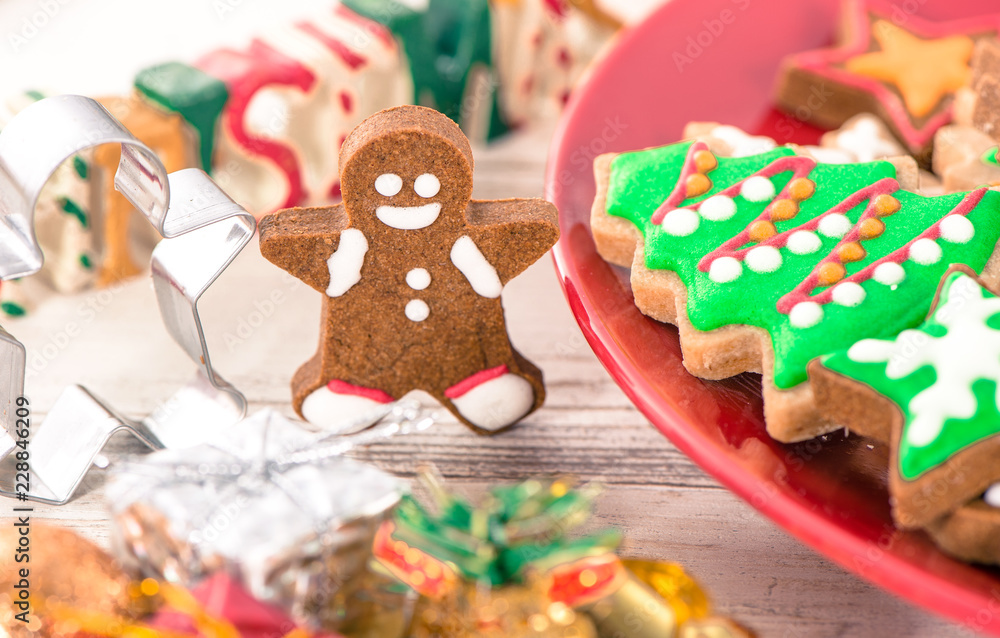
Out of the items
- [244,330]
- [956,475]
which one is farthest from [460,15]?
[956,475]

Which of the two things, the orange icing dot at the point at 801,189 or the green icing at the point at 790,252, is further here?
the orange icing dot at the point at 801,189

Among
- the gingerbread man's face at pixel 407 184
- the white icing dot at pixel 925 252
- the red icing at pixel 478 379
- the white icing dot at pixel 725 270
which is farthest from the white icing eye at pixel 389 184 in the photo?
the white icing dot at pixel 925 252

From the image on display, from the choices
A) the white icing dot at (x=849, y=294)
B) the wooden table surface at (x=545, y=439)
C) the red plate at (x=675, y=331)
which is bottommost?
the wooden table surface at (x=545, y=439)

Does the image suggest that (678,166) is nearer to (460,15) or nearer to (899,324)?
(899,324)

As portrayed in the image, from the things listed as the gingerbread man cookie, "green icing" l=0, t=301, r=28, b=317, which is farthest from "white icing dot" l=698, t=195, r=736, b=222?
"green icing" l=0, t=301, r=28, b=317

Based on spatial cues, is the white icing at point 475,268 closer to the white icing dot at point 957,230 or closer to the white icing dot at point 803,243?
the white icing dot at point 803,243
